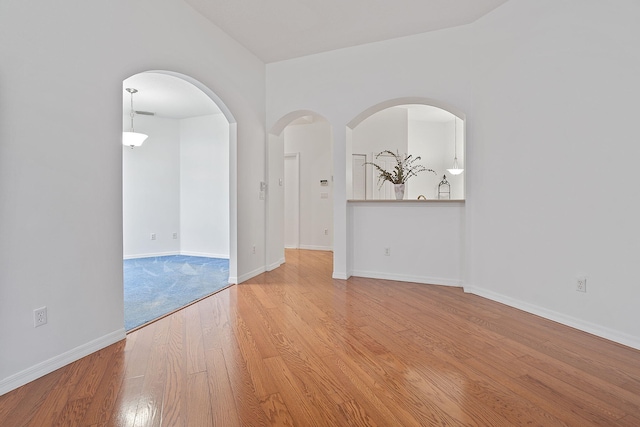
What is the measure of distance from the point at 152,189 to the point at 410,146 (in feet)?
19.4

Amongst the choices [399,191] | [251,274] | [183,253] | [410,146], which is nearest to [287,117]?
A: [399,191]

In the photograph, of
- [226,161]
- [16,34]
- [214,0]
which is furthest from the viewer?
[226,161]

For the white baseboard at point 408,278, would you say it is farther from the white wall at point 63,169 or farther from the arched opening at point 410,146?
the white wall at point 63,169

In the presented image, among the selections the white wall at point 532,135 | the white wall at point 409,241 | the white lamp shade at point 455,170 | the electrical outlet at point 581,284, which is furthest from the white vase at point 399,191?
the white lamp shade at point 455,170

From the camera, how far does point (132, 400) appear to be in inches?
65.1

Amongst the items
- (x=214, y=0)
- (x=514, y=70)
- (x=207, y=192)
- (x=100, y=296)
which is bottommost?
(x=100, y=296)

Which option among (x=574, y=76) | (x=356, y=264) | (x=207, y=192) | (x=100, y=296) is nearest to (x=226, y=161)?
(x=207, y=192)

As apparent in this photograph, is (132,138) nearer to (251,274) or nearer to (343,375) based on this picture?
(251,274)

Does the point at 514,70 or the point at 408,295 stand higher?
the point at 514,70

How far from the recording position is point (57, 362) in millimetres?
1983

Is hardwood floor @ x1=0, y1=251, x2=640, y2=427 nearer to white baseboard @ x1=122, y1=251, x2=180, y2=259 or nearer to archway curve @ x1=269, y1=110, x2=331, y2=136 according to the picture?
archway curve @ x1=269, y1=110, x2=331, y2=136

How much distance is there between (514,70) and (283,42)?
2538 mm

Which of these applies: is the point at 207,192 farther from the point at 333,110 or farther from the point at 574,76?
the point at 574,76

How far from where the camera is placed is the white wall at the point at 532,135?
238cm
